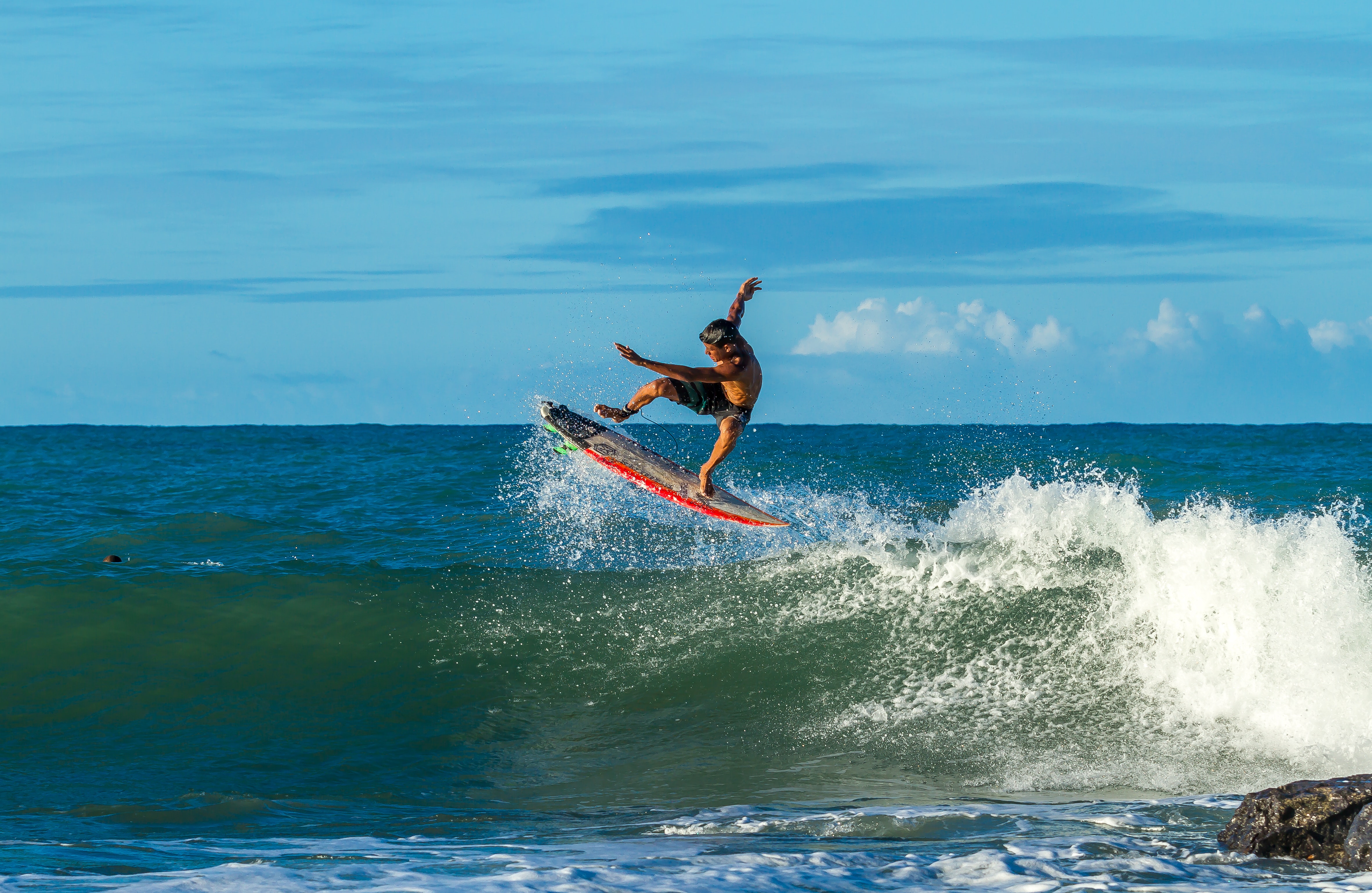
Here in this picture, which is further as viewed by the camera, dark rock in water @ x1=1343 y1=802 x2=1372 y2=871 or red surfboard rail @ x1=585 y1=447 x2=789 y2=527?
red surfboard rail @ x1=585 y1=447 x2=789 y2=527

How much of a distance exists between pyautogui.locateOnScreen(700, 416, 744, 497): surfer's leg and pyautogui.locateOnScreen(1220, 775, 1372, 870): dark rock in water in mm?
5577

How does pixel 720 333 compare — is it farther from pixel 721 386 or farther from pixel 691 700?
pixel 691 700

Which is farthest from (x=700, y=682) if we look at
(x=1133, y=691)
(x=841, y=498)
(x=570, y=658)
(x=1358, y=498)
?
(x=1358, y=498)

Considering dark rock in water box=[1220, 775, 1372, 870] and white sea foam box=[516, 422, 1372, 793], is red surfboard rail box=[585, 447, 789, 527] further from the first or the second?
dark rock in water box=[1220, 775, 1372, 870]

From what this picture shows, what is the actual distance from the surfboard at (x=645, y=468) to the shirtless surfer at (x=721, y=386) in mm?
669

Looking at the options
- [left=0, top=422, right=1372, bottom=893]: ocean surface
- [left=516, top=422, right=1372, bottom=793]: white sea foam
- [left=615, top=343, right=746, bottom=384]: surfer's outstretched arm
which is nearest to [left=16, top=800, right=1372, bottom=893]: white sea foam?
[left=0, top=422, right=1372, bottom=893]: ocean surface

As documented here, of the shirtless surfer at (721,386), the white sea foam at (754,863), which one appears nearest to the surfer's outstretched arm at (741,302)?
the shirtless surfer at (721,386)

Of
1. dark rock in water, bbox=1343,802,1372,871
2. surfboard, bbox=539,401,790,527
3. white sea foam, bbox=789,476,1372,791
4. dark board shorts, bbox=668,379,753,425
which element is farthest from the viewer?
surfboard, bbox=539,401,790,527

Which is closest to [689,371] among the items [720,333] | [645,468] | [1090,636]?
[720,333]

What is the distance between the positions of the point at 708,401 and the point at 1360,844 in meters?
6.45

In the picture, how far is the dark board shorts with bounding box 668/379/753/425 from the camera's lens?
10.5 metres

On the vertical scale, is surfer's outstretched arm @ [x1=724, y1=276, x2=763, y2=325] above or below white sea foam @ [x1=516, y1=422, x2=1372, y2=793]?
above

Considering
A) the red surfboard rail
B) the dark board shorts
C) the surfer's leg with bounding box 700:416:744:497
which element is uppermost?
the dark board shorts

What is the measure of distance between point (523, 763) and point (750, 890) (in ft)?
11.6
